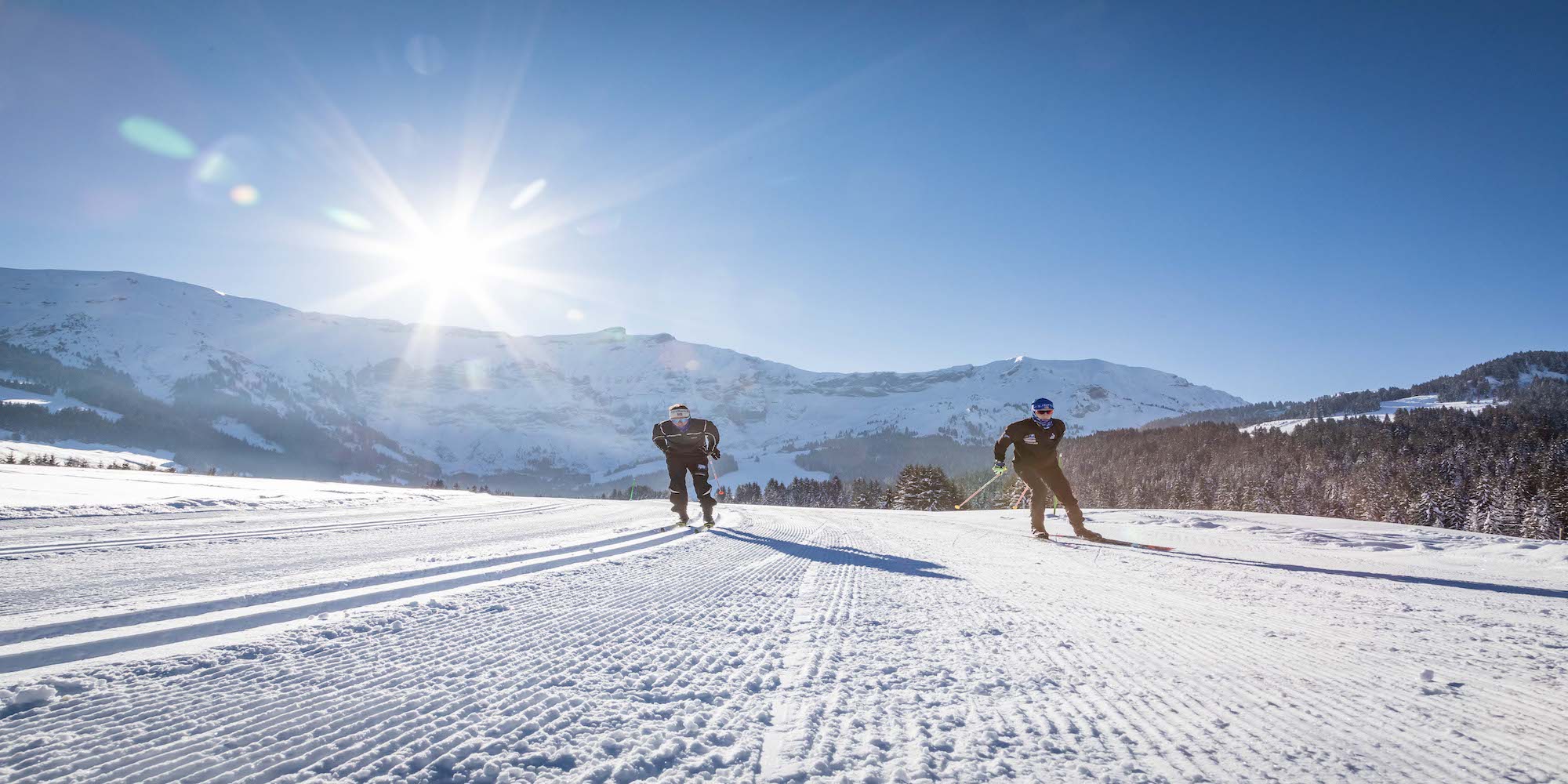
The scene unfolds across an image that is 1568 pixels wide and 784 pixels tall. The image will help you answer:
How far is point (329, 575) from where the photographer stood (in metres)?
3.52

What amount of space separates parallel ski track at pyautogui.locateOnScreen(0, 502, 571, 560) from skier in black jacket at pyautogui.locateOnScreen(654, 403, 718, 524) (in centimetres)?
285

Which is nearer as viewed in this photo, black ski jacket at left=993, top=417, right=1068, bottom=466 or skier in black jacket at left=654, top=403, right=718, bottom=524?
black ski jacket at left=993, top=417, right=1068, bottom=466

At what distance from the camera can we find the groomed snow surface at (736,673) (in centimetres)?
144

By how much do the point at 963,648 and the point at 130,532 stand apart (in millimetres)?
7095

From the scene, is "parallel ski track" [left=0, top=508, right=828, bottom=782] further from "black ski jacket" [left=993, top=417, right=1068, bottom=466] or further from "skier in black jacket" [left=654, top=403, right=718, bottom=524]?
"black ski jacket" [left=993, top=417, right=1068, bottom=466]

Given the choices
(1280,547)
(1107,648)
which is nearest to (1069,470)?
(1280,547)

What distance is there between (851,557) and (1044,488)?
475 centimetres

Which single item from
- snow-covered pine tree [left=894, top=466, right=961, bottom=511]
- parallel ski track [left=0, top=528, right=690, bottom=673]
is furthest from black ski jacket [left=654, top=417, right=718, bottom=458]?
snow-covered pine tree [left=894, top=466, right=961, bottom=511]

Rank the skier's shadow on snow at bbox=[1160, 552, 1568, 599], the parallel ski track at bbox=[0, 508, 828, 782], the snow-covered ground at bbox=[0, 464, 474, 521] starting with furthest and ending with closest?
the snow-covered ground at bbox=[0, 464, 474, 521]
the skier's shadow on snow at bbox=[1160, 552, 1568, 599]
the parallel ski track at bbox=[0, 508, 828, 782]

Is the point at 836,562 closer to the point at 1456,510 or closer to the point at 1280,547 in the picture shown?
the point at 1280,547

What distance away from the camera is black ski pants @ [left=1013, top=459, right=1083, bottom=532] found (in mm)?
8664

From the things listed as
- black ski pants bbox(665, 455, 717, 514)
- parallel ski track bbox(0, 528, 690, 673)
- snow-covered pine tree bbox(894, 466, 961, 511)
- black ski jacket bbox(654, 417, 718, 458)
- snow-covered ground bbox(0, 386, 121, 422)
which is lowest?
snow-covered pine tree bbox(894, 466, 961, 511)

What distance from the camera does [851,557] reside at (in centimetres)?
588

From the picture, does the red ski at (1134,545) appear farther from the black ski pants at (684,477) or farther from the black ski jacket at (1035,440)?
the black ski pants at (684,477)
